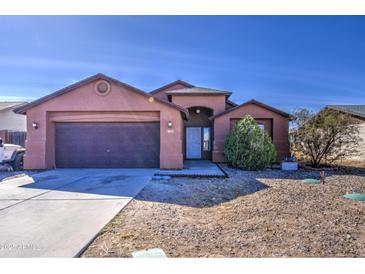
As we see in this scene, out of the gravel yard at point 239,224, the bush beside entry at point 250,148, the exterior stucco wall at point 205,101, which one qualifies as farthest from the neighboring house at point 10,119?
the gravel yard at point 239,224

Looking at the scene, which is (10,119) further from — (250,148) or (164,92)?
(250,148)

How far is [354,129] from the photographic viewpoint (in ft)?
45.3

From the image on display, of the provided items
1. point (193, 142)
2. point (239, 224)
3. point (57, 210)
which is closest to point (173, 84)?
point (193, 142)

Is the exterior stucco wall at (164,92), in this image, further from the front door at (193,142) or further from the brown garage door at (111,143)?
the brown garage door at (111,143)

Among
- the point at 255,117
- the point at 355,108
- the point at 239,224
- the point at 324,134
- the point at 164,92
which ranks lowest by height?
the point at 239,224

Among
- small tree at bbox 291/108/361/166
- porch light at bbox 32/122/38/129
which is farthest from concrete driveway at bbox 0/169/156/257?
small tree at bbox 291/108/361/166

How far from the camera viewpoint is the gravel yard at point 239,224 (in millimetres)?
3693

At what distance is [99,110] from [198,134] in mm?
7694

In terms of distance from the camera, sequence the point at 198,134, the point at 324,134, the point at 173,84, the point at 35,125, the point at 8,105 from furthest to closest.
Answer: the point at 8,105 < the point at 173,84 < the point at 198,134 < the point at 324,134 < the point at 35,125

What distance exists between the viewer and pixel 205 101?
16.9 metres

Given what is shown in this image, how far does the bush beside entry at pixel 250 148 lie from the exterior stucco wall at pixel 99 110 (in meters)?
3.11

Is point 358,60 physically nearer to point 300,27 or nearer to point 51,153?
point 300,27

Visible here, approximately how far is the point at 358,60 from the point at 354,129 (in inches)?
146

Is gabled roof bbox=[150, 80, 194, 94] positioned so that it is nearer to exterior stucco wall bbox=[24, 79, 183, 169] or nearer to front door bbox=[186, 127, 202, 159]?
front door bbox=[186, 127, 202, 159]
